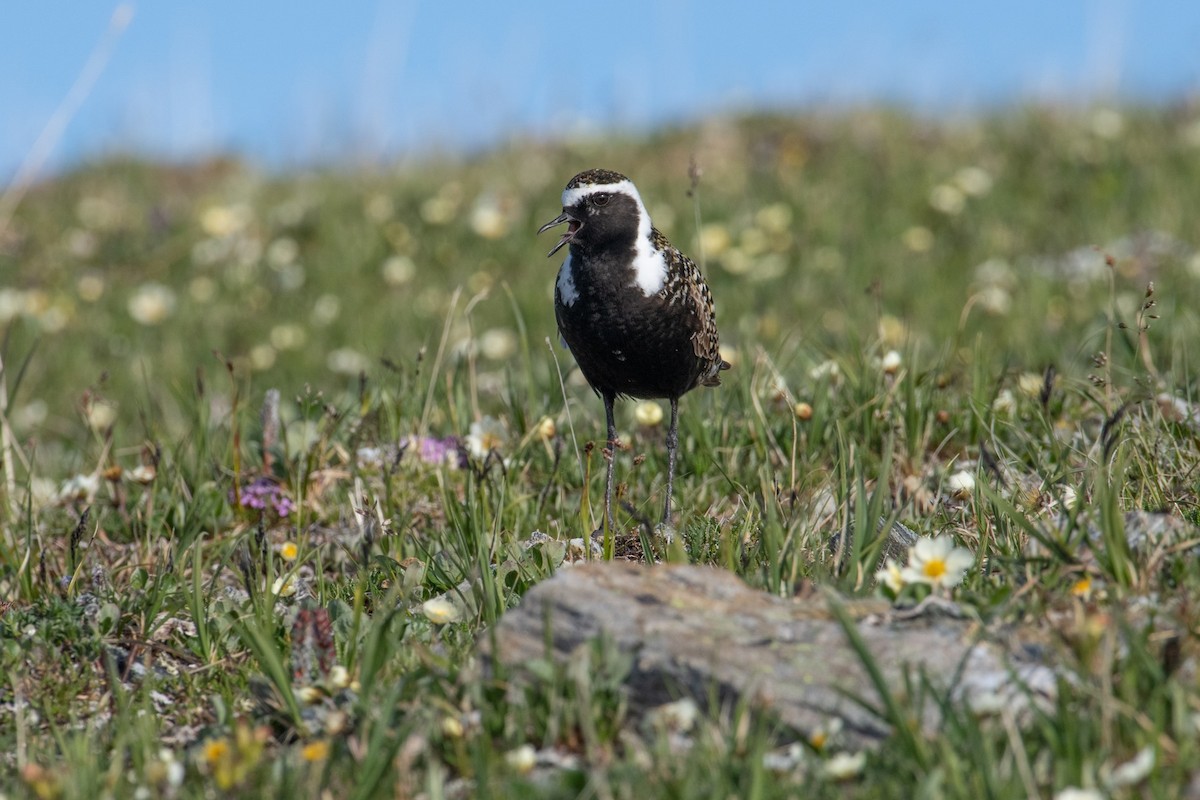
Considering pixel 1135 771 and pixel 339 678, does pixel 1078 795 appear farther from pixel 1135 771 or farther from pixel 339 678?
pixel 339 678

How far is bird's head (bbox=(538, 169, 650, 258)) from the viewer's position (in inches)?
180

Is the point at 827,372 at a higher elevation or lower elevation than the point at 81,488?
higher

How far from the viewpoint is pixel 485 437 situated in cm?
507

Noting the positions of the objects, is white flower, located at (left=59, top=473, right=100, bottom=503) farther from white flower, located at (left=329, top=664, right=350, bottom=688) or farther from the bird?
white flower, located at (left=329, top=664, right=350, bottom=688)

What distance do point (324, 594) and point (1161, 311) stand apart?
5331mm

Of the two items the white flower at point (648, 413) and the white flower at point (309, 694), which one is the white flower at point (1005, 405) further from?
the white flower at point (309, 694)

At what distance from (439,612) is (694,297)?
1767 millimetres

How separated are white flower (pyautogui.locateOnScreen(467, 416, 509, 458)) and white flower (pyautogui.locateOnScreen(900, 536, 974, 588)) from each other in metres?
2.13

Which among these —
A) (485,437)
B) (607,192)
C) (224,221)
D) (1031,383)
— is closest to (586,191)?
(607,192)

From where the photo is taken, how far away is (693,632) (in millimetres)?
2957

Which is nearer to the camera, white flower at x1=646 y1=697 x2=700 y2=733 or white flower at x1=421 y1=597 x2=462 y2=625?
white flower at x1=646 y1=697 x2=700 y2=733

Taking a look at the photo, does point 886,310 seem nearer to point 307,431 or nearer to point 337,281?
point 337,281

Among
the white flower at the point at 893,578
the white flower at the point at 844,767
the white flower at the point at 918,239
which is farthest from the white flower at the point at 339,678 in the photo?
the white flower at the point at 918,239

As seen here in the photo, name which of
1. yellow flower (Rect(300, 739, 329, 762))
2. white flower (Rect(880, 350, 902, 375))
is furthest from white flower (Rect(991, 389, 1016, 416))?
yellow flower (Rect(300, 739, 329, 762))
